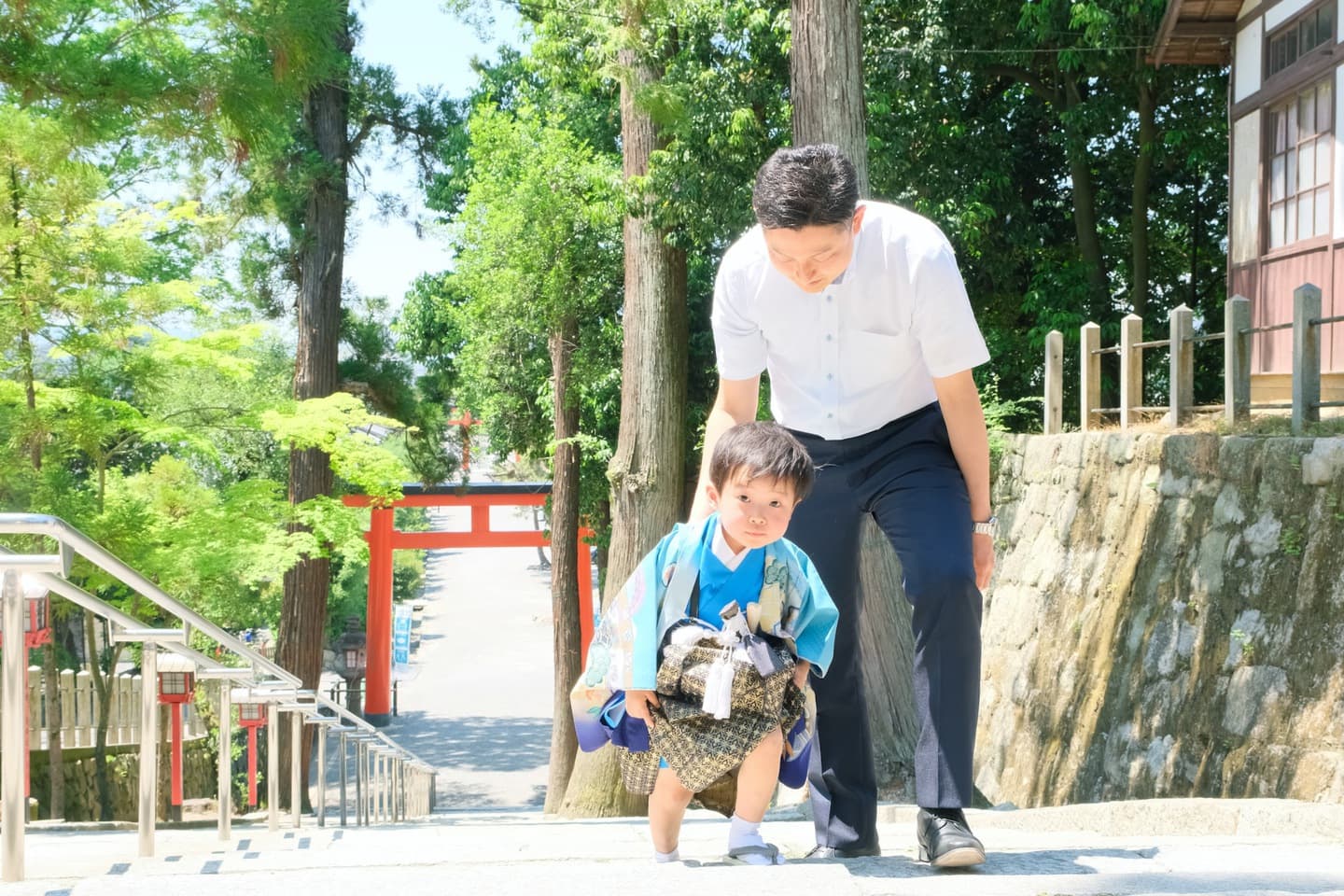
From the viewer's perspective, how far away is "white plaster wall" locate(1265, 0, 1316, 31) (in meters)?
9.58

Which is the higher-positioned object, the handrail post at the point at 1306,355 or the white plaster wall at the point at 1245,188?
the white plaster wall at the point at 1245,188

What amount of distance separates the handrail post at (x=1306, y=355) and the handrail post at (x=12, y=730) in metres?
6.12

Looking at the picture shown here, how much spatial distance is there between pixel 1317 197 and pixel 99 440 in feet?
31.2

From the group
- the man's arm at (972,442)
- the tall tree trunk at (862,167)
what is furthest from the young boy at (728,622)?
the tall tree trunk at (862,167)

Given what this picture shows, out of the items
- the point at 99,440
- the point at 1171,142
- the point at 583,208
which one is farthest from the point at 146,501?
the point at 1171,142

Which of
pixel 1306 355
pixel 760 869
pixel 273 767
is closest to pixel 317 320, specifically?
pixel 273 767

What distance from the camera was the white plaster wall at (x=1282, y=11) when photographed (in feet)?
31.4

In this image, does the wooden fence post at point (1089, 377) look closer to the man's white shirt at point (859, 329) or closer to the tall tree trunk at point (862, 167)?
the tall tree trunk at point (862, 167)

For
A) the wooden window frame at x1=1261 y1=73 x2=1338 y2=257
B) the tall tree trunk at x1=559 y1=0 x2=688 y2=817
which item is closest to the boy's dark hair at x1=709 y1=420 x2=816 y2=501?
the tall tree trunk at x1=559 y1=0 x2=688 y2=817

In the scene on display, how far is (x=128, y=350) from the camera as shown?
35.4 feet

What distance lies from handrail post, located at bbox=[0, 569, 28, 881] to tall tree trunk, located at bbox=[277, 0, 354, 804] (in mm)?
11660

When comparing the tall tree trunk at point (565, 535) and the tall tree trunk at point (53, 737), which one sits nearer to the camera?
the tall tree trunk at point (53, 737)

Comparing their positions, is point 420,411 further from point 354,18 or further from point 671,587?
point 671,587

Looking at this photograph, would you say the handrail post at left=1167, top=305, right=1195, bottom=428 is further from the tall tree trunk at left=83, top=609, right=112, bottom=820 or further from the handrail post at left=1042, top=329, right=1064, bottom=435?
the tall tree trunk at left=83, top=609, right=112, bottom=820
